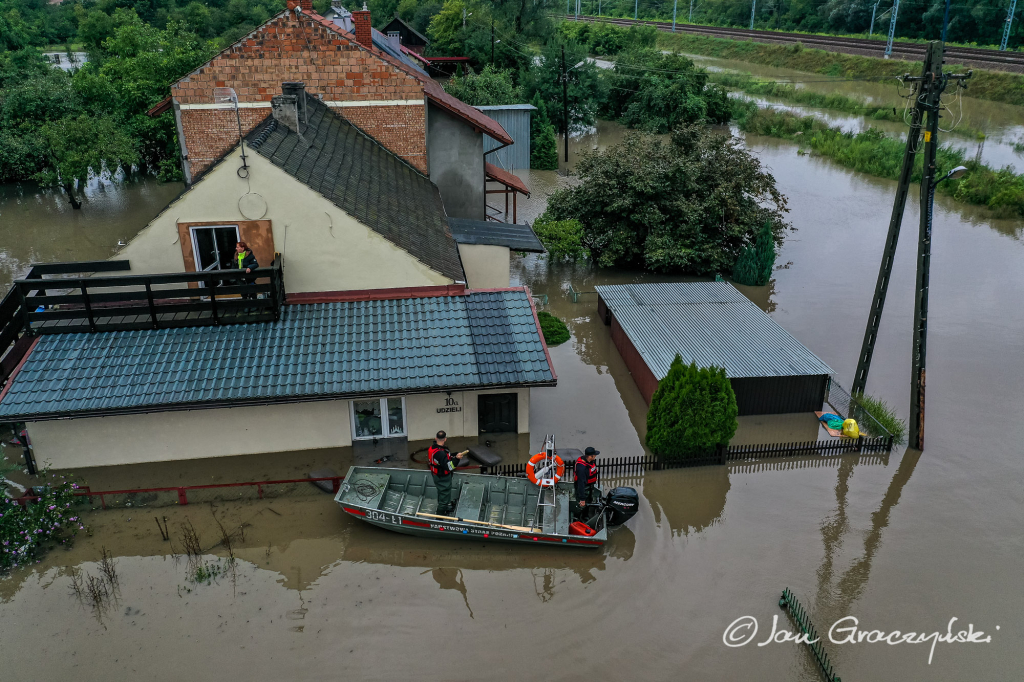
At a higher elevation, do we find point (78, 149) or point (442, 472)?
point (78, 149)

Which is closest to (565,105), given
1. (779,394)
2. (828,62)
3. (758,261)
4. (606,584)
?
(758,261)

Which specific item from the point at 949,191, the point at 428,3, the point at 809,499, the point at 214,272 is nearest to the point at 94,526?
the point at 214,272

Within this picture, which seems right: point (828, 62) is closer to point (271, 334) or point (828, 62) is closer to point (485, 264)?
point (485, 264)

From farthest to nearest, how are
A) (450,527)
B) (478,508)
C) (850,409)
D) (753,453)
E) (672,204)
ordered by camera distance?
(672,204), (850,409), (753,453), (478,508), (450,527)

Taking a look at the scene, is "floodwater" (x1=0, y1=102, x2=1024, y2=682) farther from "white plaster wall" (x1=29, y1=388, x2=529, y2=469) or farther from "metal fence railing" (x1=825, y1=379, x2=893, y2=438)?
"white plaster wall" (x1=29, y1=388, x2=529, y2=469)

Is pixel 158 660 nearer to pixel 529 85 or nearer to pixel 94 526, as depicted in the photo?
pixel 94 526

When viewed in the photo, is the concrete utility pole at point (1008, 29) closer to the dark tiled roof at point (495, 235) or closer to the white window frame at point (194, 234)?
the dark tiled roof at point (495, 235)

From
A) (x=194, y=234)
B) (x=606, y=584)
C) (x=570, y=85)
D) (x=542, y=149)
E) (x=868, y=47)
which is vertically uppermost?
(x=868, y=47)
